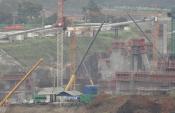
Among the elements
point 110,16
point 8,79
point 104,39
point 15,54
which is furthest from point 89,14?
point 8,79

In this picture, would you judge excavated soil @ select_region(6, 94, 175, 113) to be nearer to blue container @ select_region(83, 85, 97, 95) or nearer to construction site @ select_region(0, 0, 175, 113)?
construction site @ select_region(0, 0, 175, 113)

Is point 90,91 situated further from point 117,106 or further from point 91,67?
point 91,67

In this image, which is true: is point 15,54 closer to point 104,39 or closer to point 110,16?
point 104,39

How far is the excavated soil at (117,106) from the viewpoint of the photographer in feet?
191

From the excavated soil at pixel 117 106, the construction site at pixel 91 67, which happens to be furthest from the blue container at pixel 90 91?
the excavated soil at pixel 117 106

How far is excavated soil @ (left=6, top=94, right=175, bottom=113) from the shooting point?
58.2 meters

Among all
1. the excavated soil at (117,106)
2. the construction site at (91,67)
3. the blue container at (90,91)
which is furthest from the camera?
the blue container at (90,91)

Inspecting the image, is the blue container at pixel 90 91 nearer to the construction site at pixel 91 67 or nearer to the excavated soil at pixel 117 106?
the construction site at pixel 91 67

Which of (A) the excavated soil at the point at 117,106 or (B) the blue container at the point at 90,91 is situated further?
(B) the blue container at the point at 90,91

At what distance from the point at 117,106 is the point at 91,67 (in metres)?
33.2

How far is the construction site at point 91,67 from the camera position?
62.9m

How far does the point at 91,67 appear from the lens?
9238 centimetres

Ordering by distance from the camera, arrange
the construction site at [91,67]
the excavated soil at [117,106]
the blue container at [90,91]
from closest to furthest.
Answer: the excavated soil at [117,106]
the construction site at [91,67]
the blue container at [90,91]

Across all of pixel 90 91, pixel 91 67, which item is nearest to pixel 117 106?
pixel 90 91
